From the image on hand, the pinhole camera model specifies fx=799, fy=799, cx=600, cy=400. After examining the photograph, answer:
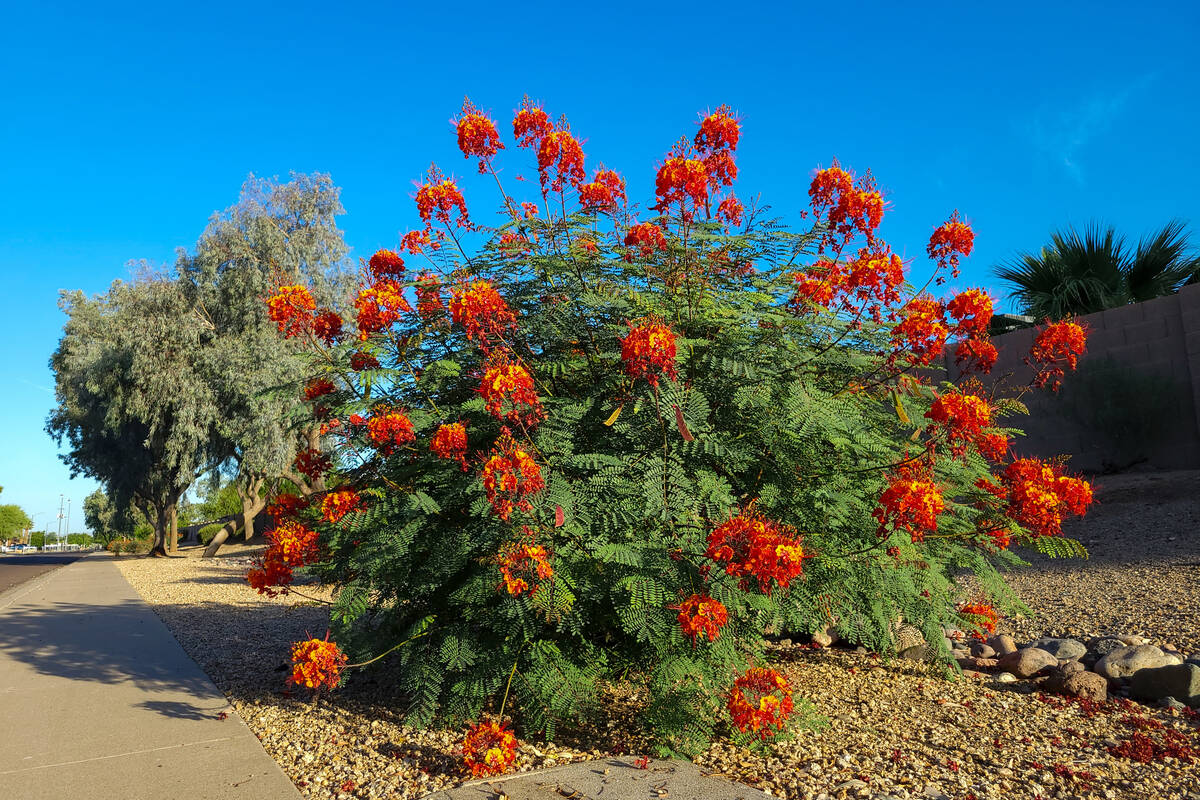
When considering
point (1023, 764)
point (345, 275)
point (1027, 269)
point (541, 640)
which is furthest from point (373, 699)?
point (345, 275)

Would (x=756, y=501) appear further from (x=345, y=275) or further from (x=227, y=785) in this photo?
(x=345, y=275)

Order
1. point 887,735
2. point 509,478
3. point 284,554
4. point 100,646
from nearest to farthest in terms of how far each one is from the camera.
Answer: point 509,478, point 887,735, point 284,554, point 100,646

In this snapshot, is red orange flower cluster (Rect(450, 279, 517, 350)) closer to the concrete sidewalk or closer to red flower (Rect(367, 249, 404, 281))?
red flower (Rect(367, 249, 404, 281))

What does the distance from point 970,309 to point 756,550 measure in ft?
7.34

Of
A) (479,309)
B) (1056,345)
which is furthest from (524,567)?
(1056,345)

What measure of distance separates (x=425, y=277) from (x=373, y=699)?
126 inches

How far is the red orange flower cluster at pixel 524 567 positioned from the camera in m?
3.99

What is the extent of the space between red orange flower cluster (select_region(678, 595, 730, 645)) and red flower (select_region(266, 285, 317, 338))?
3.17 metres

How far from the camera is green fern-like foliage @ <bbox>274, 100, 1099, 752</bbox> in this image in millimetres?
4262

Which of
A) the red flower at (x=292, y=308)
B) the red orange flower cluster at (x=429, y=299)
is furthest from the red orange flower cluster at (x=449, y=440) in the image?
the red flower at (x=292, y=308)

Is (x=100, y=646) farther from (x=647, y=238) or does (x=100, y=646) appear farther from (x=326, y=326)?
(x=647, y=238)

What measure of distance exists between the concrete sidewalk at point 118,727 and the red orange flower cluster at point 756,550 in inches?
104

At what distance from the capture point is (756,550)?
3.56 m

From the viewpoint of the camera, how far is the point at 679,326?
15.7 feet
